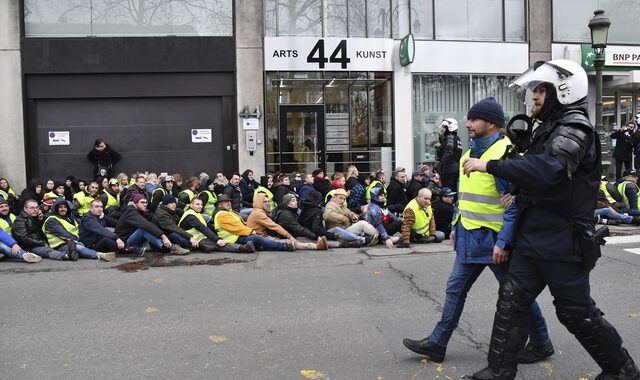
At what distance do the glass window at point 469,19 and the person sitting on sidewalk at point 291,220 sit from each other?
8549 millimetres

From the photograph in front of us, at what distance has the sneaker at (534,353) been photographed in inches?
156

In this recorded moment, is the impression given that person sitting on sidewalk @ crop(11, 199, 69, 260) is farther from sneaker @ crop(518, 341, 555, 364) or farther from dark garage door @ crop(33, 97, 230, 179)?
sneaker @ crop(518, 341, 555, 364)

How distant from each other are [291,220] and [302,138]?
20.9 ft

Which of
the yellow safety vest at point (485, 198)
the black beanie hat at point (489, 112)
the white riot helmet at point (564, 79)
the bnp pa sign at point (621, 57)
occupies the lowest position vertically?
the yellow safety vest at point (485, 198)

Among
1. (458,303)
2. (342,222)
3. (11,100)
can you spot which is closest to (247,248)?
(342,222)

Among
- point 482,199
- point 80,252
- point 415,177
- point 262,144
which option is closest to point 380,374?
point 482,199

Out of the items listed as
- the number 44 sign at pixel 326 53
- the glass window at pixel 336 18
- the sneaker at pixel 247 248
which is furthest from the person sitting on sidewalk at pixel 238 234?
the glass window at pixel 336 18

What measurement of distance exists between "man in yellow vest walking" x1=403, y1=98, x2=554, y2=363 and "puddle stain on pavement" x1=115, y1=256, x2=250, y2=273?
4794 millimetres

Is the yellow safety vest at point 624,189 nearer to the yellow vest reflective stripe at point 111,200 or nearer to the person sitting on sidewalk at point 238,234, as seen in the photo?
the person sitting on sidewalk at point 238,234

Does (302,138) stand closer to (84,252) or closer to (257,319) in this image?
(84,252)

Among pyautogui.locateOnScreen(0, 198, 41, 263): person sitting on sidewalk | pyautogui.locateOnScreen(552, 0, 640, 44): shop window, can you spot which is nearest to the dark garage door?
pyautogui.locateOnScreen(0, 198, 41, 263): person sitting on sidewalk

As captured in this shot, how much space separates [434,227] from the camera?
9.99m

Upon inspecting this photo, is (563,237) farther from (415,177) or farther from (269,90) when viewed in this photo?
(269,90)

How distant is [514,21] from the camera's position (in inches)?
662
